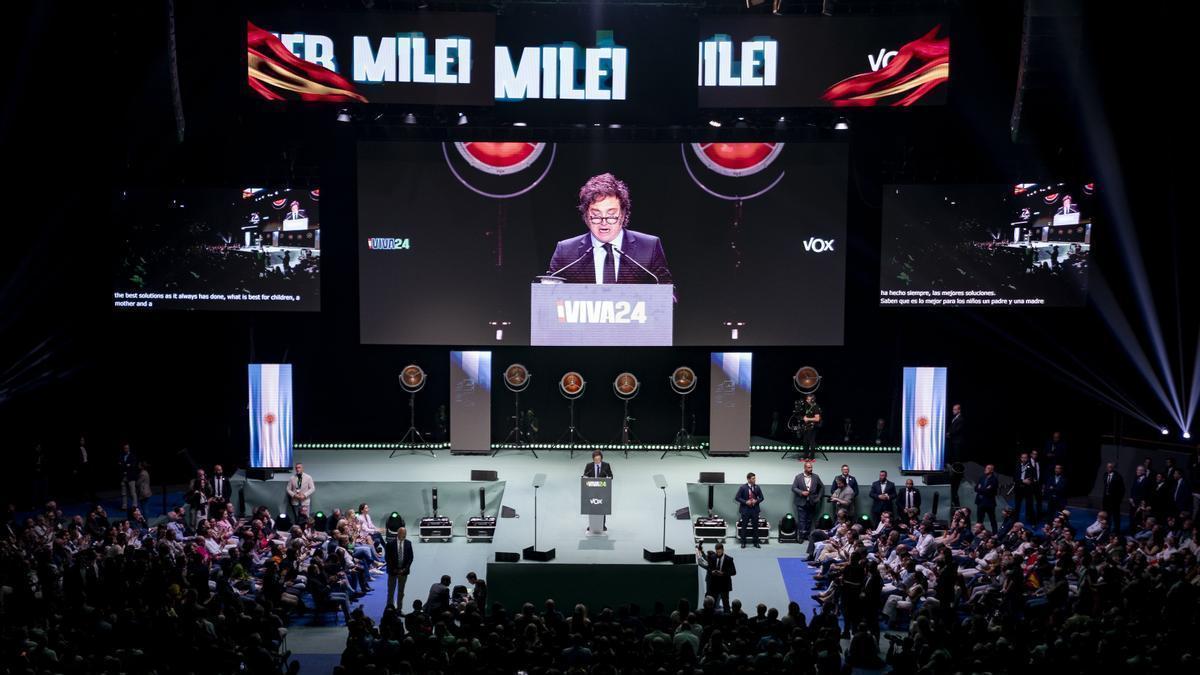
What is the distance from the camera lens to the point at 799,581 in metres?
17.5

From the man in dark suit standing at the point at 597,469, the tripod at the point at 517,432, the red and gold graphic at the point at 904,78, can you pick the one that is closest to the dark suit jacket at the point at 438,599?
the man in dark suit standing at the point at 597,469

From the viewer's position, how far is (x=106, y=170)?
20.2 m

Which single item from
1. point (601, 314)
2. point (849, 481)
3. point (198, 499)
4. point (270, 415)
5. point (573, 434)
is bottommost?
point (198, 499)

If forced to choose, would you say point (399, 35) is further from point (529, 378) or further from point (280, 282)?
point (529, 378)

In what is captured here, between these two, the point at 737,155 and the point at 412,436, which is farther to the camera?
the point at 412,436

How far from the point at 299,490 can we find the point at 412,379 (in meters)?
3.18

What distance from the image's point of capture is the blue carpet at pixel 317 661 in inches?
546

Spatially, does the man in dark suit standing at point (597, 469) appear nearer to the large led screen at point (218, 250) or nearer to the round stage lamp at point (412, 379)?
the round stage lamp at point (412, 379)

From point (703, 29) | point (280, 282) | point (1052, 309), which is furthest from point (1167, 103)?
point (280, 282)

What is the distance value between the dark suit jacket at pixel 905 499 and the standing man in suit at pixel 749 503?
2.30 m

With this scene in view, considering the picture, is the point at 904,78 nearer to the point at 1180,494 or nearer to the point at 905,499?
the point at 905,499

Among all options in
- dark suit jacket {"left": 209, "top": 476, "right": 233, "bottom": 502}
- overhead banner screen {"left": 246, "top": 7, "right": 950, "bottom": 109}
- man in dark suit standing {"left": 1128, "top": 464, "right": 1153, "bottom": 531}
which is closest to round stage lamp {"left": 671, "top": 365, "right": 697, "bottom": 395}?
overhead banner screen {"left": 246, "top": 7, "right": 950, "bottom": 109}

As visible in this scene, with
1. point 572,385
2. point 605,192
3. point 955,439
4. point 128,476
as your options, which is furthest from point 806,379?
point 128,476

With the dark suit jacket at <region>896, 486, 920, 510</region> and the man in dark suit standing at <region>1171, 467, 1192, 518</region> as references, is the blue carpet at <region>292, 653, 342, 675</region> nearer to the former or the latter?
the dark suit jacket at <region>896, 486, 920, 510</region>
